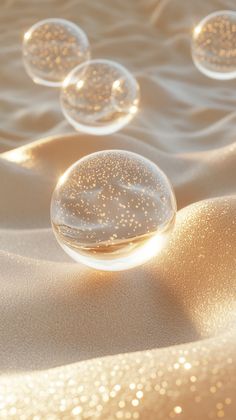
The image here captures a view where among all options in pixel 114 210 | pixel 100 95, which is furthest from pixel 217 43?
pixel 114 210

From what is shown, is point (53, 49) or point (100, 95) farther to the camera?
point (53, 49)

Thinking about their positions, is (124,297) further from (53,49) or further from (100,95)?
(53,49)

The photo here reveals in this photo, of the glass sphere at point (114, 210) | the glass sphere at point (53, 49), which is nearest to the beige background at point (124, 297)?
the glass sphere at point (114, 210)

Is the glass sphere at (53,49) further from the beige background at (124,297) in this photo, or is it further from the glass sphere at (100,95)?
the glass sphere at (100,95)

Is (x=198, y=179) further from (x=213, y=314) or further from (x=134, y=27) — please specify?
(x=134, y=27)

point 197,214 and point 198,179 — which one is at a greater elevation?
point 198,179

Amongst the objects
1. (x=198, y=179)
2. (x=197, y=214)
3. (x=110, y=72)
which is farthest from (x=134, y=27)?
(x=197, y=214)
